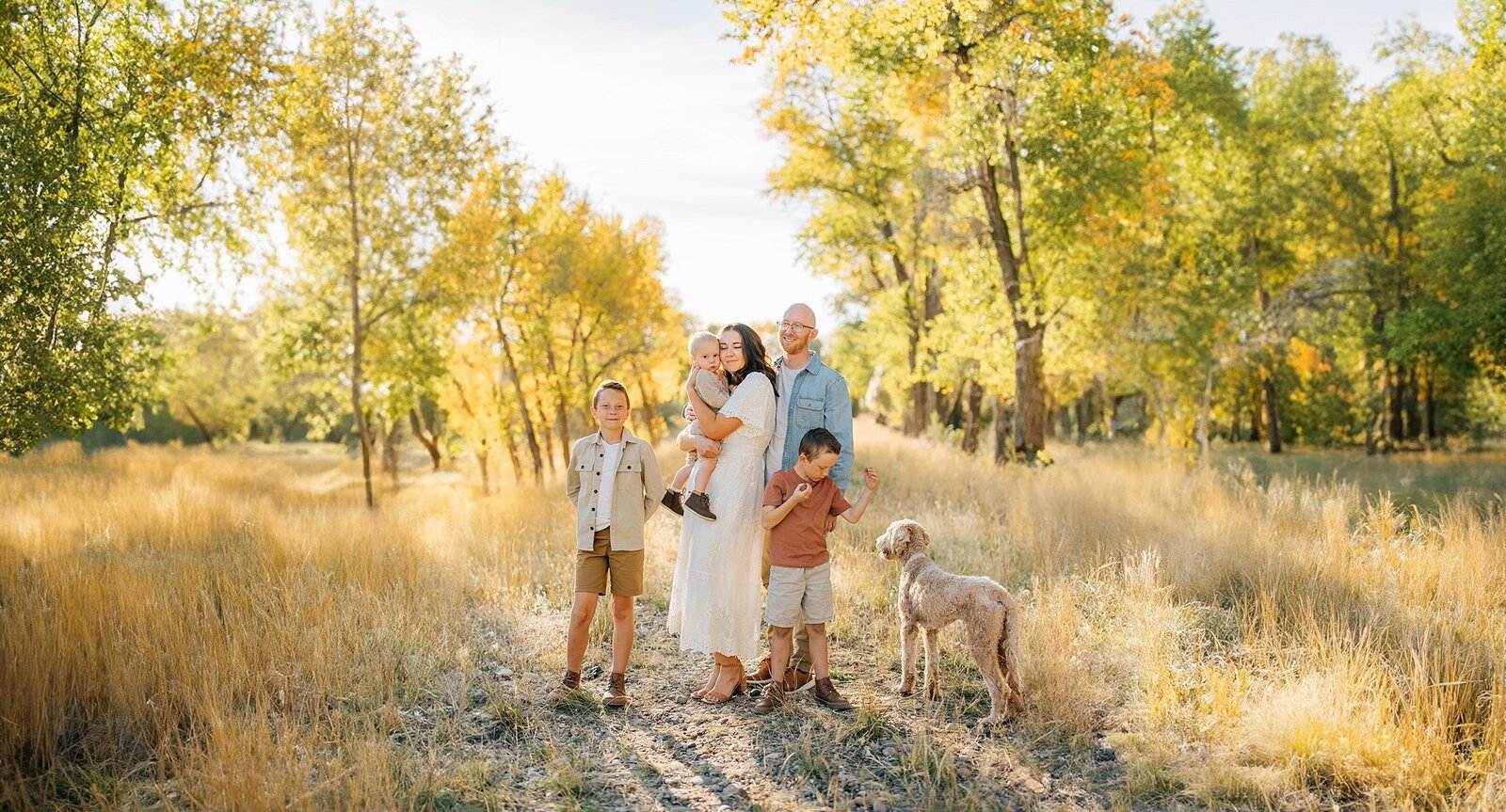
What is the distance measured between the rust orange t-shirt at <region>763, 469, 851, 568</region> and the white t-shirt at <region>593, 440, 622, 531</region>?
0.94 metres

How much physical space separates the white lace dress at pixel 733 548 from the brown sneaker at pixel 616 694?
1.71ft

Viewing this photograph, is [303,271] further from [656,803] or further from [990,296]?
[656,803]

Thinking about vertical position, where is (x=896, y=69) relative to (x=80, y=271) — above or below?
above

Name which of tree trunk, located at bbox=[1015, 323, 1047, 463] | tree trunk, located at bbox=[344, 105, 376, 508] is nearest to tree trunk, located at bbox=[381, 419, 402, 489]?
tree trunk, located at bbox=[344, 105, 376, 508]

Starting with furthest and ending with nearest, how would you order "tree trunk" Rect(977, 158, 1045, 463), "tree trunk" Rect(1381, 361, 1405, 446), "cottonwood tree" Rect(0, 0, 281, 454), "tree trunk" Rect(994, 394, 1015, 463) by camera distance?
1. "tree trunk" Rect(1381, 361, 1405, 446)
2. "tree trunk" Rect(994, 394, 1015, 463)
3. "tree trunk" Rect(977, 158, 1045, 463)
4. "cottonwood tree" Rect(0, 0, 281, 454)

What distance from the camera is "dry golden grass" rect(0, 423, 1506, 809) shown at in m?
3.76

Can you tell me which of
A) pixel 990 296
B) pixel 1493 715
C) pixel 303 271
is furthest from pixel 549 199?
pixel 1493 715

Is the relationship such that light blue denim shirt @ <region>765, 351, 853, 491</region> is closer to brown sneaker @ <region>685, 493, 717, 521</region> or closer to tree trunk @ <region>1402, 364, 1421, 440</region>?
brown sneaker @ <region>685, 493, 717, 521</region>

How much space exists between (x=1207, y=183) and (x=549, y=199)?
58.6 ft

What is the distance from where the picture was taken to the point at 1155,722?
14.2 feet

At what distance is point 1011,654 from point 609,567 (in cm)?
241

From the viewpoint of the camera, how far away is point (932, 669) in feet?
16.0

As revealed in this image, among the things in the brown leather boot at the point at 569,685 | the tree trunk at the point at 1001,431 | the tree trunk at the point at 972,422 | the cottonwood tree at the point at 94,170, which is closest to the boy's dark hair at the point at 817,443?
the brown leather boot at the point at 569,685

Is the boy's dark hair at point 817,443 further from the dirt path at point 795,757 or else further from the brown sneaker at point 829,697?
the dirt path at point 795,757
